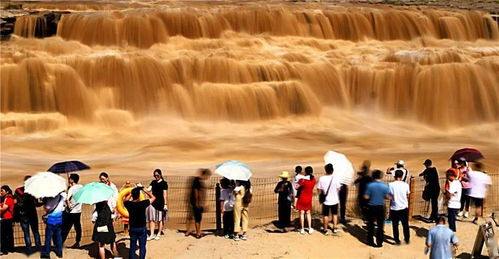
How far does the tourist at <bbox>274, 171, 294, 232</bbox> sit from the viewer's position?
1148cm

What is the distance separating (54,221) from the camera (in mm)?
10180

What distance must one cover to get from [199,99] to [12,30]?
1047 centimetres

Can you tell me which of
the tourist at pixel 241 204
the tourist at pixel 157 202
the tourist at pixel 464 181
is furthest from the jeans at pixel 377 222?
the tourist at pixel 157 202

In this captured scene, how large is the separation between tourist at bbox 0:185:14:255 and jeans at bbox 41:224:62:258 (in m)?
0.65

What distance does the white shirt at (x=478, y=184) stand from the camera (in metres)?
12.4

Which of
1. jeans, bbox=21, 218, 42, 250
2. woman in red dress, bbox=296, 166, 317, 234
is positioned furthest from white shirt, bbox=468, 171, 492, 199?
jeans, bbox=21, 218, 42, 250

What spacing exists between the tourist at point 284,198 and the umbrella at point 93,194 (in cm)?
311

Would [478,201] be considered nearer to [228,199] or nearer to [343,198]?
[343,198]

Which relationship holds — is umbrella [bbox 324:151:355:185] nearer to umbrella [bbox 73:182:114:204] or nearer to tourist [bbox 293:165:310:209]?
tourist [bbox 293:165:310:209]

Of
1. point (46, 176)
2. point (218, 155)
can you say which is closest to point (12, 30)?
point (218, 155)

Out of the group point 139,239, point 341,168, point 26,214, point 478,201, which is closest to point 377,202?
point 341,168

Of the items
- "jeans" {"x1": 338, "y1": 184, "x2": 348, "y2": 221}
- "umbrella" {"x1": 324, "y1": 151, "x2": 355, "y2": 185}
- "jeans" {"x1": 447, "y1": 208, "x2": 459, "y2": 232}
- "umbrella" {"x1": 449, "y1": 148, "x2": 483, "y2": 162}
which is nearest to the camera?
"jeans" {"x1": 447, "y1": 208, "x2": 459, "y2": 232}

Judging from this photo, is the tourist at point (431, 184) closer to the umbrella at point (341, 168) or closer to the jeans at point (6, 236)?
the umbrella at point (341, 168)

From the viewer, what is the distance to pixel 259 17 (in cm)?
3428
